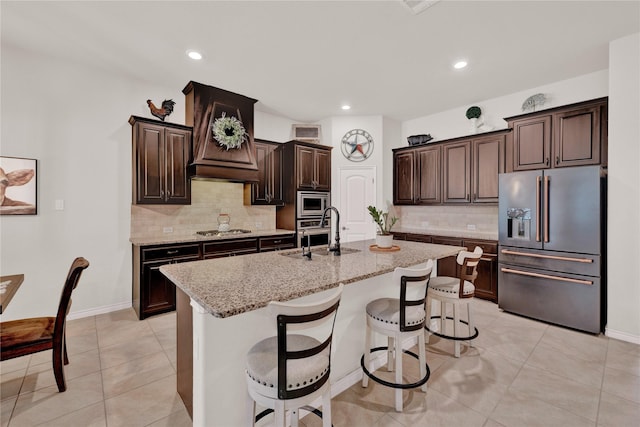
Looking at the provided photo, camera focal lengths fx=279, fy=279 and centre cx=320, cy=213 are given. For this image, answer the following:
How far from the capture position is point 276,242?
14.4ft

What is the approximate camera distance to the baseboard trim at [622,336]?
2706 mm

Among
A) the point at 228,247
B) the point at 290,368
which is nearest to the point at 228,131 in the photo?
the point at 228,247

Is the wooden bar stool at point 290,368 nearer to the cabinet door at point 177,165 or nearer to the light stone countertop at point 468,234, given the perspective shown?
the cabinet door at point 177,165

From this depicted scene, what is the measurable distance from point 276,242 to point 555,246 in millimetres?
3547

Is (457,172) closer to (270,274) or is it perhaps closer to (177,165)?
(270,274)

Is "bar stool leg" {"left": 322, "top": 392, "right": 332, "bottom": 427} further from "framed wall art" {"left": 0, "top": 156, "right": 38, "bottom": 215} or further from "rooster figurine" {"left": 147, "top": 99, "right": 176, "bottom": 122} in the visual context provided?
"rooster figurine" {"left": 147, "top": 99, "right": 176, "bottom": 122}

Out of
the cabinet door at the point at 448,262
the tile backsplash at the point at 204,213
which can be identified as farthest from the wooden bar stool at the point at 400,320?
the tile backsplash at the point at 204,213

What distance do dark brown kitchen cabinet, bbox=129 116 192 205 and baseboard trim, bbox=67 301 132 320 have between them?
4.42 ft

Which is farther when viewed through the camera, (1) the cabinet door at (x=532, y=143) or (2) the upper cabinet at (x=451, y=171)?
(2) the upper cabinet at (x=451, y=171)

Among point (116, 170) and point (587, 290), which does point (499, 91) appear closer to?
point (587, 290)

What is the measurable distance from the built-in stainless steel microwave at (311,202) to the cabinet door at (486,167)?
2.41 m

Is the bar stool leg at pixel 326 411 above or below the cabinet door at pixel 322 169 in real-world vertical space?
below

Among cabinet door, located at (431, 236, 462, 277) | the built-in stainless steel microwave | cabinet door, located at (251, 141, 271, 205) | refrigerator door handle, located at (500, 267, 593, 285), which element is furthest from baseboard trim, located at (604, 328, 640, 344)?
cabinet door, located at (251, 141, 271, 205)

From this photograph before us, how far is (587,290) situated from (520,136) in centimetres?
196
